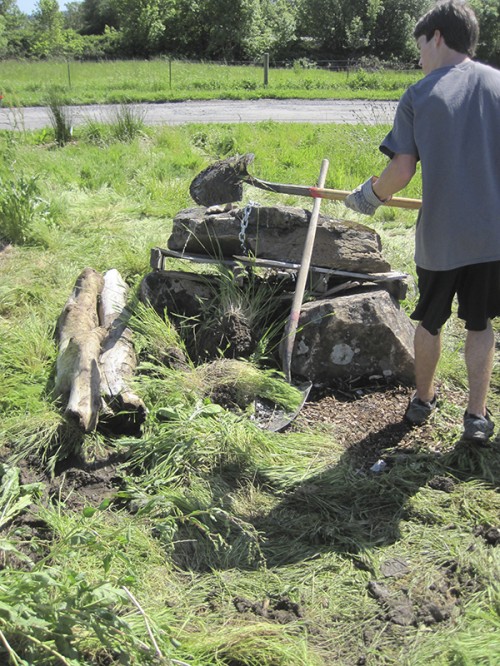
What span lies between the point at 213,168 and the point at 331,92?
56.3ft

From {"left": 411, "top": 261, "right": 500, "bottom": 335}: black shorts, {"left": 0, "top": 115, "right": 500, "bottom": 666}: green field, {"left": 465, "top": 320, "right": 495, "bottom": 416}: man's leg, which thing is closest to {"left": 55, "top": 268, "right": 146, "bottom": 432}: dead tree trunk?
{"left": 0, "top": 115, "right": 500, "bottom": 666}: green field

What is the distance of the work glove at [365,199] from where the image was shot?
3.40 meters

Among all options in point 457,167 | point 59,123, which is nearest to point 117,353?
point 457,167

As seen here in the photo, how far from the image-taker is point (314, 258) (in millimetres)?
4445

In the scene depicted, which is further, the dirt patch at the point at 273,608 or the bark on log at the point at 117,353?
the bark on log at the point at 117,353

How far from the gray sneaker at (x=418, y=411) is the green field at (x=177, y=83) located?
15.8 meters

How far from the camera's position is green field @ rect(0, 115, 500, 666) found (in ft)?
7.40

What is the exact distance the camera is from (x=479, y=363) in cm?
331

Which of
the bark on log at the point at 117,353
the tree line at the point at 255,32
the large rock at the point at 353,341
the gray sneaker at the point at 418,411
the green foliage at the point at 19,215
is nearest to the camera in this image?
the bark on log at the point at 117,353

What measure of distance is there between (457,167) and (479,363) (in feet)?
3.39

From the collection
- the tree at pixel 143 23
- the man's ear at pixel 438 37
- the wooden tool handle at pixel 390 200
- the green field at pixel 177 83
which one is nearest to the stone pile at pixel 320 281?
the wooden tool handle at pixel 390 200

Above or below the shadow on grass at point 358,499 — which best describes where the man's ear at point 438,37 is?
above

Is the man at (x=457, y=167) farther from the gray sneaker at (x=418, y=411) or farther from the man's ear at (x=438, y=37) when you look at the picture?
the gray sneaker at (x=418, y=411)

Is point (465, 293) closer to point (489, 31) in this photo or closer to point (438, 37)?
point (438, 37)
